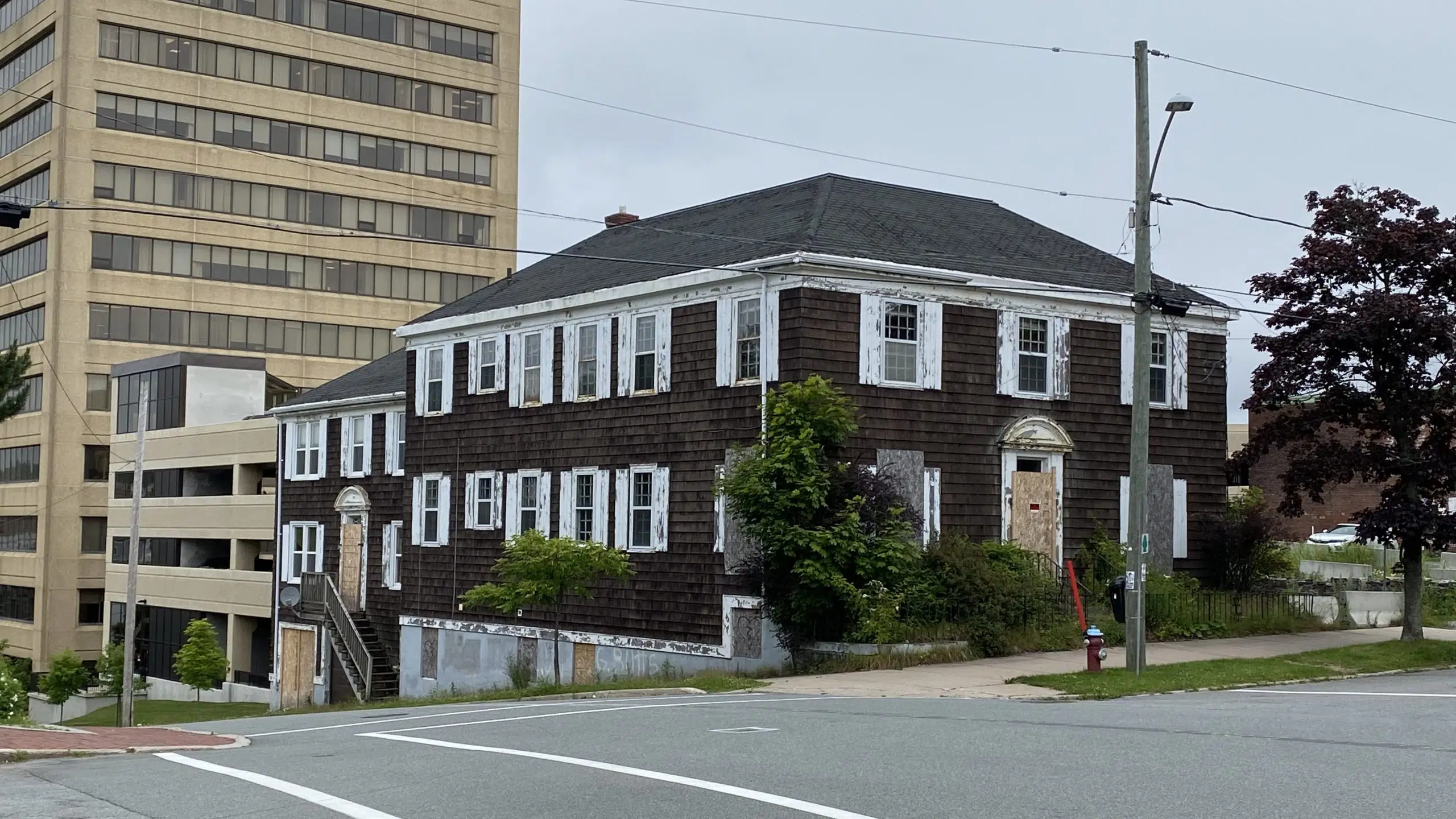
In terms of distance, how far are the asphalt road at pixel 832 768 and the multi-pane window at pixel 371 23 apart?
61670 mm

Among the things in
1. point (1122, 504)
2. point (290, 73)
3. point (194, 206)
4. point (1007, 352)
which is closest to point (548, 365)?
point (1007, 352)

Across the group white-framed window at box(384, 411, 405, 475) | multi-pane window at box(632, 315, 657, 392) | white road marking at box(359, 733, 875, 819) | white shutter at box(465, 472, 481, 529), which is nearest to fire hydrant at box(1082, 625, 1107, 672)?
white road marking at box(359, 733, 875, 819)

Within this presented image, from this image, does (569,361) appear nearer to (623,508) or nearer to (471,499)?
(623,508)

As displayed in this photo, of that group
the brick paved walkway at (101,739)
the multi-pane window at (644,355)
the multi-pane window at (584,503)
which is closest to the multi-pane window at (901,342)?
the multi-pane window at (644,355)

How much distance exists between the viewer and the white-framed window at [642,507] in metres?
32.6

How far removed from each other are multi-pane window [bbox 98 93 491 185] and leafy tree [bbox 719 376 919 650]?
172ft

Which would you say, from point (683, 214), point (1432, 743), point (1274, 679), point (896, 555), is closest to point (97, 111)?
point (683, 214)

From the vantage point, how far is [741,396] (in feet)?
100

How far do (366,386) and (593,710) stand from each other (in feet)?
88.7

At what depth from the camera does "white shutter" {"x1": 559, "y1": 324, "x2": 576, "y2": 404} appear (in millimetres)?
35031

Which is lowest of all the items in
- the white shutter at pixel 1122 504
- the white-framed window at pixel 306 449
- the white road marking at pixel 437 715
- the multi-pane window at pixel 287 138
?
the white road marking at pixel 437 715

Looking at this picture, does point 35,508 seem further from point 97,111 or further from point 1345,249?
point 1345,249

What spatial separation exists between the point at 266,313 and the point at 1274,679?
59.9 m

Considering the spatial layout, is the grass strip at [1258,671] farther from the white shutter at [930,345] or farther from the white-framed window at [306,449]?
the white-framed window at [306,449]
